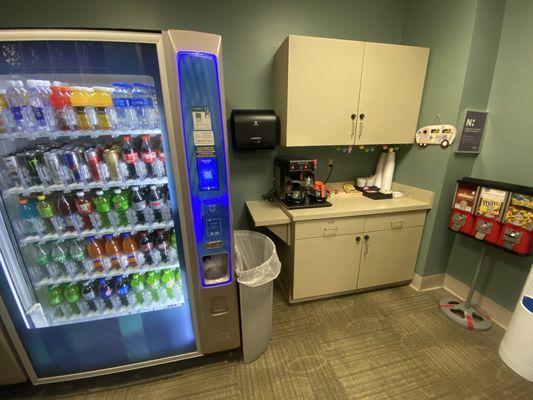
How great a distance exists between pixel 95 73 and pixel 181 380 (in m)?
1.77

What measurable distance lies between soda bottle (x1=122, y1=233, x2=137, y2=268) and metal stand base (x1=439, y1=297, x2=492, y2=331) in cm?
241

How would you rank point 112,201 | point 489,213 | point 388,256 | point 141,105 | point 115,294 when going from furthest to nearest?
point 388,256 → point 489,213 → point 115,294 → point 112,201 → point 141,105

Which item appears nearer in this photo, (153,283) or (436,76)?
(153,283)

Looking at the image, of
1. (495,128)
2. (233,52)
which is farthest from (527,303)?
(233,52)

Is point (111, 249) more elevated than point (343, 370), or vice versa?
point (111, 249)

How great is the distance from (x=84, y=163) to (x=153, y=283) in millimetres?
790

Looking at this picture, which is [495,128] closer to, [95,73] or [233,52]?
[233,52]

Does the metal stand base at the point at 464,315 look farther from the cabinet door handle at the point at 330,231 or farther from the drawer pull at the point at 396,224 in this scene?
the cabinet door handle at the point at 330,231

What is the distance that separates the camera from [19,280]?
3.99 feet

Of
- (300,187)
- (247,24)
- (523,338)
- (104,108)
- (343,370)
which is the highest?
(247,24)

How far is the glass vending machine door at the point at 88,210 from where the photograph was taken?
41.6 inches

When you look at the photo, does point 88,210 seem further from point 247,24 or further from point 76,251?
point 247,24

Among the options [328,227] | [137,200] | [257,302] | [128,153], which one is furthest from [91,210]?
[328,227]

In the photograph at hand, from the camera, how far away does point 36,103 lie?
108cm
